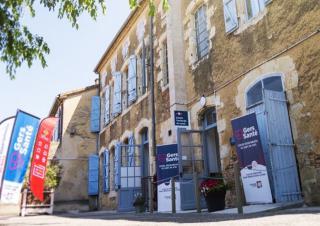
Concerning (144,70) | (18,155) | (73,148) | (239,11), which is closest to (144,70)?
(144,70)

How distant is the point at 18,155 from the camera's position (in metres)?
13.2

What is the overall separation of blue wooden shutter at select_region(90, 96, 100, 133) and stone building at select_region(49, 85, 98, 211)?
0.39 meters

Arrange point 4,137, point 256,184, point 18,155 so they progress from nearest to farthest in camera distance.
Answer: point 256,184
point 4,137
point 18,155

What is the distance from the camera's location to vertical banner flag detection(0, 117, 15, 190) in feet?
42.0

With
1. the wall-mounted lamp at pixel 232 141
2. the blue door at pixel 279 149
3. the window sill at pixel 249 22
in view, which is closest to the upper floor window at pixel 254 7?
the window sill at pixel 249 22

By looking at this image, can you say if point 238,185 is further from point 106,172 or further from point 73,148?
point 73,148

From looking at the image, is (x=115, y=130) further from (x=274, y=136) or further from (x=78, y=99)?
(x=274, y=136)

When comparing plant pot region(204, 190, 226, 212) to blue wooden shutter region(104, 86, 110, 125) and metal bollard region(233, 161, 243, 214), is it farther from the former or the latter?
blue wooden shutter region(104, 86, 110, 125)

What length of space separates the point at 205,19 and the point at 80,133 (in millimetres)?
10923

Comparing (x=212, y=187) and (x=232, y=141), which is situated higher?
(x=232, y=141)

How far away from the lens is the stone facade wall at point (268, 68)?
22.4 feet

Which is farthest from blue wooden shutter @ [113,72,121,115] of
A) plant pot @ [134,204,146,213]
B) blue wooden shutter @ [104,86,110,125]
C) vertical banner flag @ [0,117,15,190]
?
plant pot @ [134,204,146,213]

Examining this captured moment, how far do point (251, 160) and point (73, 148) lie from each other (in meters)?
13.1

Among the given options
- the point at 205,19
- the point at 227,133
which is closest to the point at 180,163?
the point at 227,133
